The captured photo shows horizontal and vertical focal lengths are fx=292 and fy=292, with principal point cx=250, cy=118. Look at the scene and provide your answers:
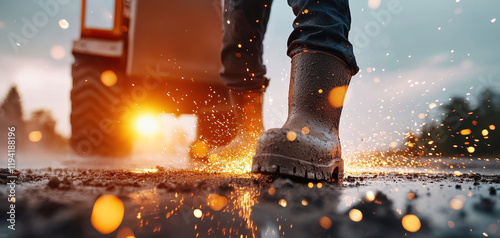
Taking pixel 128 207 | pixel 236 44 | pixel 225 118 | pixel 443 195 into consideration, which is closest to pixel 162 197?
pixel 128 207

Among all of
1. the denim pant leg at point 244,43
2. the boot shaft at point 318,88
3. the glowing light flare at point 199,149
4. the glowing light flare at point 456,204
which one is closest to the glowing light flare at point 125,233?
the glowing light flare at point 456,204

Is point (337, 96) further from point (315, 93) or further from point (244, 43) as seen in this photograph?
point (244, 43)

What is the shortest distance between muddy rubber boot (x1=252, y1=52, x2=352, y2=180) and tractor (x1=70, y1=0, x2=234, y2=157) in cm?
201

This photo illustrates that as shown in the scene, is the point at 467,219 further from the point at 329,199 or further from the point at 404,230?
the point at 329,199

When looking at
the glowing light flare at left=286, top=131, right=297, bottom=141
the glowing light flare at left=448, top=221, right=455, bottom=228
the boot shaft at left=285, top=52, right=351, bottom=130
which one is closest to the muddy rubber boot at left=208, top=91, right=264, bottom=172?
the boot shaft at left=285, top=52, right=351, bottom=130

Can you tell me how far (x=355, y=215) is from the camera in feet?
1.68

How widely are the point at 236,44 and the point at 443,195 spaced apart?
1607 mm

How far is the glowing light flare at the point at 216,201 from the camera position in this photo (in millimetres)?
580

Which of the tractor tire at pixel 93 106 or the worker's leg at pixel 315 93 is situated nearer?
the worker's leg at pixel 315 93

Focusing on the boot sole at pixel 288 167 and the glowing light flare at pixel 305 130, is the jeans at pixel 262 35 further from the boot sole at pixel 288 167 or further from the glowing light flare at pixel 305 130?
the boot sole at pixel 288 167

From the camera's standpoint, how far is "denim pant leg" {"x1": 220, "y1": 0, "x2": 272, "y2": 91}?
6.48 ft

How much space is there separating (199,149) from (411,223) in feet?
9.20

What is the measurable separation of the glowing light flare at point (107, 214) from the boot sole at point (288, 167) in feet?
1.67

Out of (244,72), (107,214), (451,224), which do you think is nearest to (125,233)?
(107,214)
